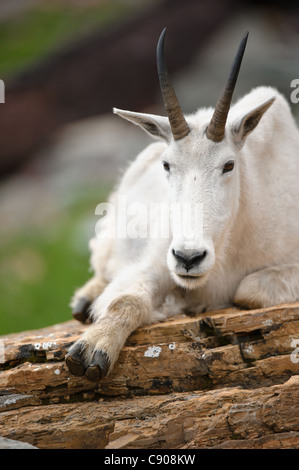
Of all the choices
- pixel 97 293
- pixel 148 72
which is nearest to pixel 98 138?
pixel 148 72

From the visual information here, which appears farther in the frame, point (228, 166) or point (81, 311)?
point (81, 311)

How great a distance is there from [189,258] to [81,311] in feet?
8.10

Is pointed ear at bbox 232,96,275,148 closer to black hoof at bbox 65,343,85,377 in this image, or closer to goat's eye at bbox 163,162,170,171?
goat's eye at bbox 163,162,170,171

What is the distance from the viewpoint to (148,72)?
2041 cm

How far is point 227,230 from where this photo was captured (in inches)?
219

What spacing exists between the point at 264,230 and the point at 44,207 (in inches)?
531

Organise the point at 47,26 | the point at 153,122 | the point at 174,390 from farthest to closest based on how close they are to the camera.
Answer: the point at 47,26 < the point at 153,122 < the point at 174,390

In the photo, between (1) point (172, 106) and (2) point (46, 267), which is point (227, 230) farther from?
(2) point (46, 267)

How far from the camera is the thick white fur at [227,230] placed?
5.23 meters

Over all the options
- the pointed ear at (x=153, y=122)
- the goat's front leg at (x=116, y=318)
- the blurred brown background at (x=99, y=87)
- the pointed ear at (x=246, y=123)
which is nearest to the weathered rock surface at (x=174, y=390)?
the goat's front leg at (x=116, y=318)

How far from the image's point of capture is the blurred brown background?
18.5 metres

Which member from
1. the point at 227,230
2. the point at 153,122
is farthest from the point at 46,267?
the point at 227,230

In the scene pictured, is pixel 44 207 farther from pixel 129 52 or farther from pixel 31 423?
pixel 31 423

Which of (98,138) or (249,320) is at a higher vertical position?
(98,138)
